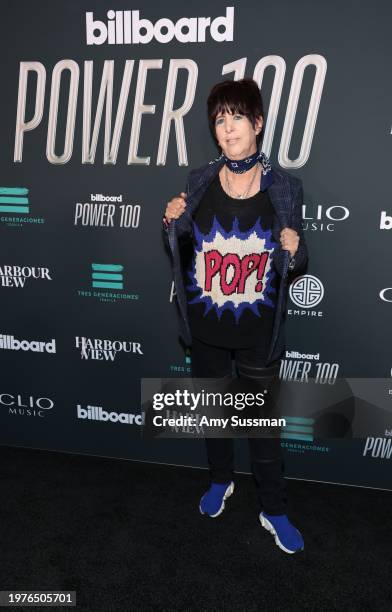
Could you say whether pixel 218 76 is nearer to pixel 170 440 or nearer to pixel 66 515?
pixel 170 440

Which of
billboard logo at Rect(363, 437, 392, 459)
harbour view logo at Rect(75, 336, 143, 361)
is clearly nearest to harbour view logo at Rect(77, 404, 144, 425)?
harbour view logo at Rect(75, 336, 143, 361)

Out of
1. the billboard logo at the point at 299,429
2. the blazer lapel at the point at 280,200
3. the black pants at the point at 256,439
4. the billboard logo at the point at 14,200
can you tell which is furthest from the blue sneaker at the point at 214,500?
the billboard logo at the point at 14,200

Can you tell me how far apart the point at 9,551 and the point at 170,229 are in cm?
147

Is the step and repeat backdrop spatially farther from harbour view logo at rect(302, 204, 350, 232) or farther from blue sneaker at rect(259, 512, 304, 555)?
blue sneaker at rect(259, 512, 304, 555)

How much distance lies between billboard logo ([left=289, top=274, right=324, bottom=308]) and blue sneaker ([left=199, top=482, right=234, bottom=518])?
917 mm

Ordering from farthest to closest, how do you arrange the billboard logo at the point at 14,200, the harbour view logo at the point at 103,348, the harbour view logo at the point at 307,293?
the harbour view logo at the point at 103,348
the billboard logo at the point at 14,200
the harbour view logo at the point at 307,293

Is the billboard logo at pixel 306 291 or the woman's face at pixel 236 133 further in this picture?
the billboard logo at pixel 306 291

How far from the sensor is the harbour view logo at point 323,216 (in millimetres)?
2271

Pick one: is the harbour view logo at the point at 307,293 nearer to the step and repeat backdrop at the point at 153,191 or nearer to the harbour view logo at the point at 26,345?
the step and repeat backdrop at the point at 153,191

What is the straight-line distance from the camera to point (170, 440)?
2.79 m

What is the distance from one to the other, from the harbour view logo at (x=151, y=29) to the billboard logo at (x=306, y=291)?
1060 mm

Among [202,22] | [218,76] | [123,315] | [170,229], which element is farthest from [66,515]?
[202,22]

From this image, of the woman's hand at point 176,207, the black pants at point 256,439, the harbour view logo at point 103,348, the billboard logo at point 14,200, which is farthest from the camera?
the harbour view logo at point 103,348

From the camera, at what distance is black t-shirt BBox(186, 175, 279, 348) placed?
1.96m
